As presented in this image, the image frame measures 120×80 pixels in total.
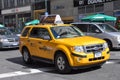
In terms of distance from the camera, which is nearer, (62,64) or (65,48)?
(65,48)

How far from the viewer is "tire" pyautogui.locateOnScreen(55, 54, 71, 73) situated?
10.3m

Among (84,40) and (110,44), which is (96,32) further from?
(84,40)

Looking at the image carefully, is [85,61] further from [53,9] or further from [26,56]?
[53,9]

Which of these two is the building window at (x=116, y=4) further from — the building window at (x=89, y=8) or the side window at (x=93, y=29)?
the side window at (x=93, y=29)

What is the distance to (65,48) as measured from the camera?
405 inches

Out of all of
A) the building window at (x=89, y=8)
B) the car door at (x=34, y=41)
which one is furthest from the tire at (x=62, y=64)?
the building window at (x=89, y=8)

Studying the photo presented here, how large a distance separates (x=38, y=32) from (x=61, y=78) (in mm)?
3094

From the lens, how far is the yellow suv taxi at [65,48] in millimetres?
10086

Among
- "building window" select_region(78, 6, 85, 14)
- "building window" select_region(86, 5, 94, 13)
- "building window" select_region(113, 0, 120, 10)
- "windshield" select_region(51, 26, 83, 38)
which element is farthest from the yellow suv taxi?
"building window" select_region(78, 6, 85, 14)

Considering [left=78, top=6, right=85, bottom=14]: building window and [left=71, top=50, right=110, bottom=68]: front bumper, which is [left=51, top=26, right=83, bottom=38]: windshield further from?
[left=78, top=6, right=85, bottom=14]: building window

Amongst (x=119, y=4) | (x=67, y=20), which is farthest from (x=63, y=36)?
(x=67, y=20)

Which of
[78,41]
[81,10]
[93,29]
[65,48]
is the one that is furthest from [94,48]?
[81,10]

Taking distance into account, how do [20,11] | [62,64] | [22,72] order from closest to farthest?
[62,64] < [22,72] < [20,11]

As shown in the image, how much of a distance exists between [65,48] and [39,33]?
7.24ft
